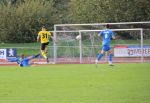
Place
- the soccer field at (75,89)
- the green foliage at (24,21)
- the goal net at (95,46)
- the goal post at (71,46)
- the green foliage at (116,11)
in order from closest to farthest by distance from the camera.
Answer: the soccer field at (75,89)
the goal net at (95,46)
the goal post at (71,46)
the green foliage at (116,11)
the green foliage at (24,21)

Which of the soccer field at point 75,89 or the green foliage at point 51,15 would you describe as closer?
the soccer field at point 75,89

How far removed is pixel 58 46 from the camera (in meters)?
36.8

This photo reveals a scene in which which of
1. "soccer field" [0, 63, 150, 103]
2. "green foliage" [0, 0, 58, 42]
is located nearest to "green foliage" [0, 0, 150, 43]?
"green foliage" [0, 0, 58, 42]

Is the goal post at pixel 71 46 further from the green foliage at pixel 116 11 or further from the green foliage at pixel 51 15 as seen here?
the green foliage at pixel 51 15

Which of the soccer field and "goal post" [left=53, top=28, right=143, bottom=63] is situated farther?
"goal post" [left=53, top=28, right=143, bottom=63]

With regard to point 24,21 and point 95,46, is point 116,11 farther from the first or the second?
point 95,46

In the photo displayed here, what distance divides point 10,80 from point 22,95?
431cm

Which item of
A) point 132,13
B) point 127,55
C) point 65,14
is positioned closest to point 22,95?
point 127,55

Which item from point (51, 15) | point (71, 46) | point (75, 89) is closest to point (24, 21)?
point (51, 15)

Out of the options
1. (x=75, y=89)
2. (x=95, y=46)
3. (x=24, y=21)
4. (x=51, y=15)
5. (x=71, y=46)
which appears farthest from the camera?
(x=51, y=15)

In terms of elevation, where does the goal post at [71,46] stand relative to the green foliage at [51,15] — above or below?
below

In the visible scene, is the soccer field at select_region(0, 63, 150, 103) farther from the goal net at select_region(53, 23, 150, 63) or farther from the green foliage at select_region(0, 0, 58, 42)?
the green foliage at select_region(0, 0, 58, 42)

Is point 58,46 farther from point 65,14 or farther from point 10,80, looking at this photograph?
point 65,14

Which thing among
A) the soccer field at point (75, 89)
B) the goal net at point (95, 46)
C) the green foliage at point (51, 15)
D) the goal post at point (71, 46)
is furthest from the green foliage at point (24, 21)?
the soccer field at point (75, 89)
